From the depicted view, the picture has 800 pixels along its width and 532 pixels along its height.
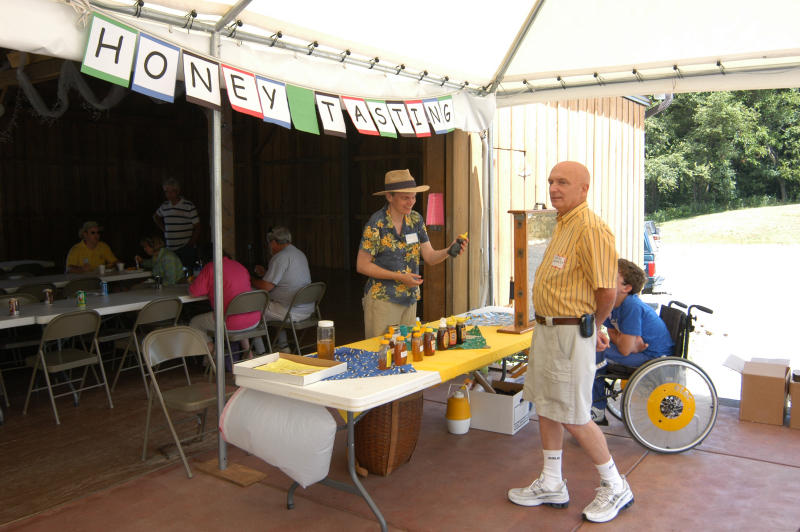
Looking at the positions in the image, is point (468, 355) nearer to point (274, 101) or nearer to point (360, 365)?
point (360, 365)

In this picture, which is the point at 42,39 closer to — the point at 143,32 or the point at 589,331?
the point at 143,32

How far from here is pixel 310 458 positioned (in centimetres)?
304

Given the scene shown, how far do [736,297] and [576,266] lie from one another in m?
10.4

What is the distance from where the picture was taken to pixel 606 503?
3.34 metres

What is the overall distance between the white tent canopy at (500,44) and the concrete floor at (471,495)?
241cm

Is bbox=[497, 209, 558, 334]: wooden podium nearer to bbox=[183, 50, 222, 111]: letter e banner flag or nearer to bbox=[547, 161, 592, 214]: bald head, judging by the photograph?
bbox=[547, 161, 592, 214]: bald head

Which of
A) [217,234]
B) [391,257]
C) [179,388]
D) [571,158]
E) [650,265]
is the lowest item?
[179,388]

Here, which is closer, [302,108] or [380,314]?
[302,108]

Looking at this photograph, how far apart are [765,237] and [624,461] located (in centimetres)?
2086

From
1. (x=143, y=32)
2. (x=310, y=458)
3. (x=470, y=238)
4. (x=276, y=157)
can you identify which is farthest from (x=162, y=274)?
(x=276, y=157)

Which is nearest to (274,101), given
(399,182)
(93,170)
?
(399,182)

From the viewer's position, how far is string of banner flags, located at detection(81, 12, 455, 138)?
3.19 meters

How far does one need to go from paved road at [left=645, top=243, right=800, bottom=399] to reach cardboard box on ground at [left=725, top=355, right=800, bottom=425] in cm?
43

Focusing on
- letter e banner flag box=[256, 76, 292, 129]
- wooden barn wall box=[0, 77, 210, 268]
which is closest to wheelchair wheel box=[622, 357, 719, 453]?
letter e banner flag box=[256, 76, 292, 129]
